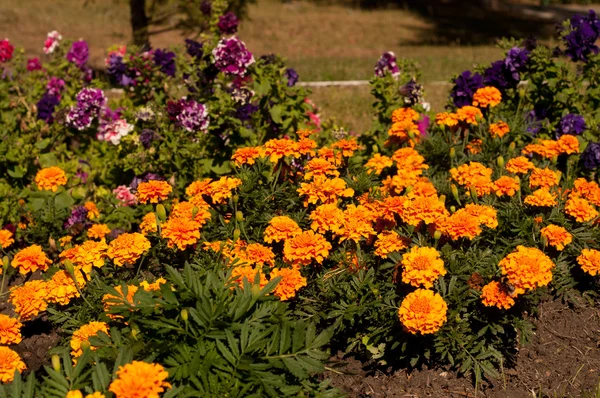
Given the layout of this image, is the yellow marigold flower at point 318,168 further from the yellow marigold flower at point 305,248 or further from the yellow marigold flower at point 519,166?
the yellow marigold flower at point 519,166

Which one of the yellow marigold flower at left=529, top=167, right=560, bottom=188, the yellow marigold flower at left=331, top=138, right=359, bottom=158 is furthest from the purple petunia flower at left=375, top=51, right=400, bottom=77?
the yellow marigold flower at left=529, top=167, right=560, bottom=188

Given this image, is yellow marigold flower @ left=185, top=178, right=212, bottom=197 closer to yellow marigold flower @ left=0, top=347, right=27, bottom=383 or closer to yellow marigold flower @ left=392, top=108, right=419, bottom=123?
yellow marigold flower @ left=0, top=347, right=27, bottom=383

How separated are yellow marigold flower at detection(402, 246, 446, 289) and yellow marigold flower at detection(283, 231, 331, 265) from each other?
0.37 metres

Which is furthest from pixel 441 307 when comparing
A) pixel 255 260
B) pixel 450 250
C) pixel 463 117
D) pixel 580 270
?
pixel 463 117

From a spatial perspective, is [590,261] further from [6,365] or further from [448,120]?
[6,365]

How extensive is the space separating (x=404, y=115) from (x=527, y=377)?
1892 mm

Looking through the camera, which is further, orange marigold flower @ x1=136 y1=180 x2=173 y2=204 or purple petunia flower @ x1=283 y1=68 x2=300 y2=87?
purple petunia flower @ x1=283 y1=68 x2=300 y2=87

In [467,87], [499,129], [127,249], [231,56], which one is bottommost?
[127,249]

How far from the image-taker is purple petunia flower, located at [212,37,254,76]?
5020mm

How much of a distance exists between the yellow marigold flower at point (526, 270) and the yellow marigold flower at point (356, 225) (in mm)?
648

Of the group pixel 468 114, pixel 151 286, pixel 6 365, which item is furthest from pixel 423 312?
pixel 468 114

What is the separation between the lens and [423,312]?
10.1 feet

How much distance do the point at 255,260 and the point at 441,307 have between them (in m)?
0.87

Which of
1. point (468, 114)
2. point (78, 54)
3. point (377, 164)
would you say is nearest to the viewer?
point (377, 164)
